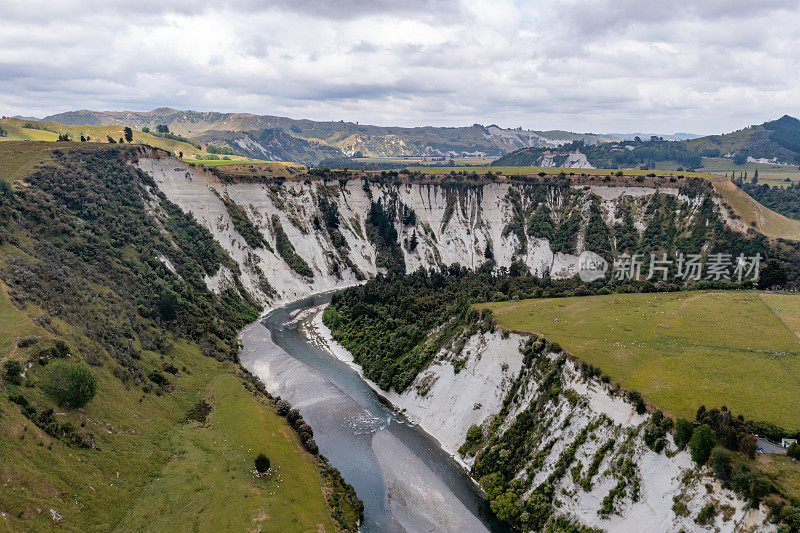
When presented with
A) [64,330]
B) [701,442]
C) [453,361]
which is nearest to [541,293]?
[453,361]

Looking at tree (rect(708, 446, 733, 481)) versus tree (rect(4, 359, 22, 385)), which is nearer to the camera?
tree (rect(708, 446, 733, 481))

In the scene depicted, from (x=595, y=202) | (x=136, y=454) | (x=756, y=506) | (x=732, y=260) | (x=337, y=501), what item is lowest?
(x=337, y=501)

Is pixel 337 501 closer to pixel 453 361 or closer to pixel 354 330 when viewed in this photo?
pixel 453 361

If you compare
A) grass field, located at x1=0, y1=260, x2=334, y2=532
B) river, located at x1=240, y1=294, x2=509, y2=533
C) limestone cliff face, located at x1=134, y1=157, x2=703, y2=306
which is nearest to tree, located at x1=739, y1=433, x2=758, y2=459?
river, located at x1=240, y1=294, x2=509, y2=533

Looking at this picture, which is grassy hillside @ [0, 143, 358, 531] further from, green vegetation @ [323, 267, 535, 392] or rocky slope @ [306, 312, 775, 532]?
green vegetation @ [323, 267, 535, 392]

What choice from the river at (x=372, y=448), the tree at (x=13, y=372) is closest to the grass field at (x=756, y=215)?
the river at (x=372, y=448)
